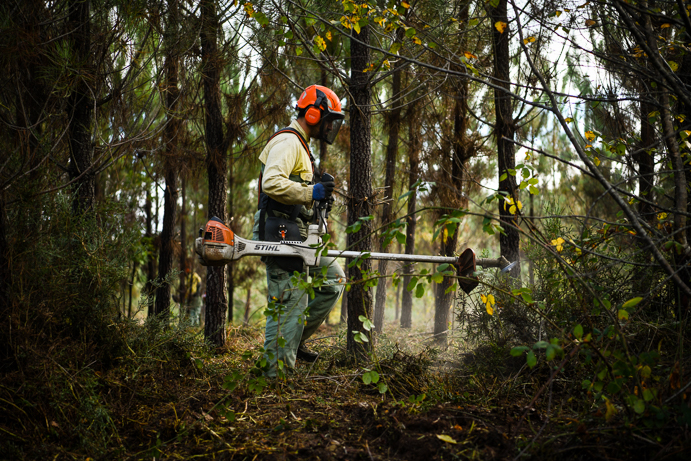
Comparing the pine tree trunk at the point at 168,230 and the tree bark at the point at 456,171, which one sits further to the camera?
the pine tree trunk at the point at 168,230

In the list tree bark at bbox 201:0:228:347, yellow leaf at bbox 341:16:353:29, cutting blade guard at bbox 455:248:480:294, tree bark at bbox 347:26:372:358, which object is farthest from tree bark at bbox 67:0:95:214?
cutting blade guard at bbox 455:248:480:294

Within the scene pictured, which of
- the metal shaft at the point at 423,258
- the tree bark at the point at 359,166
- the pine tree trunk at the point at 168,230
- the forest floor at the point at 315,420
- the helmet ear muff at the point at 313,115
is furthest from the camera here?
the pine tree trunk at the point at 168,230

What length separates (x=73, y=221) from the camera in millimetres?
3166

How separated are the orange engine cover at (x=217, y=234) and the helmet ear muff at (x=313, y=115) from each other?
106 centimetres

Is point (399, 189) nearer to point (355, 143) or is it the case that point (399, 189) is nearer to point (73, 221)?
point (355, 143)

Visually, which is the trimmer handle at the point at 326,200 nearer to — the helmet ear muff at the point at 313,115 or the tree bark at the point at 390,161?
the helmet ear muff at the point at 313,115

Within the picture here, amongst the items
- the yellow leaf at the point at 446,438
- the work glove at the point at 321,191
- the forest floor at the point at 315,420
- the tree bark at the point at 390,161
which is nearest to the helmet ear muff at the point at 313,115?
the work glove at the point at 321,191

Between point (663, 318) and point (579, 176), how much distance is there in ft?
26.4

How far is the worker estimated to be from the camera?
10.8 feet

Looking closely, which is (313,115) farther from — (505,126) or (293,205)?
(505,126)

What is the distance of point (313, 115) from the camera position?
3607 mm

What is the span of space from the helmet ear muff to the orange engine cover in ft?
3.47

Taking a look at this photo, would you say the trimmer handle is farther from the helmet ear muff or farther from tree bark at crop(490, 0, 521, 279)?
tree bark at crop(490, 0, 521, 279)

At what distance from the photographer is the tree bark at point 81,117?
3.45m
